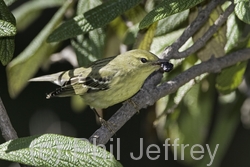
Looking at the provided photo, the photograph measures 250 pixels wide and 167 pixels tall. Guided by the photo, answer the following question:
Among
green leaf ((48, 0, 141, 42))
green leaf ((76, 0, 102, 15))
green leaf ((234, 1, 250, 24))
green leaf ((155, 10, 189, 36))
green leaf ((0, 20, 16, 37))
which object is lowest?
green leaf ((155, 10, 189, 36))

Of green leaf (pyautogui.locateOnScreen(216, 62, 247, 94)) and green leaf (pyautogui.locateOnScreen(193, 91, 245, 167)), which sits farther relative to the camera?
green leaf (pyautogui.locateOnScreen(193, 91, 245, 167))

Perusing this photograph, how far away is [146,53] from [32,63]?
60cm

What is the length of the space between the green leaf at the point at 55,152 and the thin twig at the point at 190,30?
0.90 metres

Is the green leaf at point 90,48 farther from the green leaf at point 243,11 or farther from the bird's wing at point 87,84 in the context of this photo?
the green leaf at point 243,11

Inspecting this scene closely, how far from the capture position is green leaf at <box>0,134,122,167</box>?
1683 mm

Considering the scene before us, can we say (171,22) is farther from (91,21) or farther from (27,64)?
(27,64)

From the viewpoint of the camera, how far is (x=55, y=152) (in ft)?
5.62

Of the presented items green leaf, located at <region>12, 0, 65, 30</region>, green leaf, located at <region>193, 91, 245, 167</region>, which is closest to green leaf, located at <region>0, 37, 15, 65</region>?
green leaf, located at <region>12, 0, 65, 30</region>

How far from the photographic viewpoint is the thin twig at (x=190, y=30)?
2502mm

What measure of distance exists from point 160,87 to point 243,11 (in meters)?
0.69

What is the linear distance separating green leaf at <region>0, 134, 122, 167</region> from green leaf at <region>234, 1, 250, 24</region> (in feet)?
2.02

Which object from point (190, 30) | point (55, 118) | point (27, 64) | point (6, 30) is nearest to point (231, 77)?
point (190, 30)

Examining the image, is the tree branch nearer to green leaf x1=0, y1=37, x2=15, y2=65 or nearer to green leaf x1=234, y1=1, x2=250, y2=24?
green leaf x1=0, y1=37, x2=15, y2=65

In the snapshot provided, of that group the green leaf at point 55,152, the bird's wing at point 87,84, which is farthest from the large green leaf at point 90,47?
the green leaf at point 55,152
